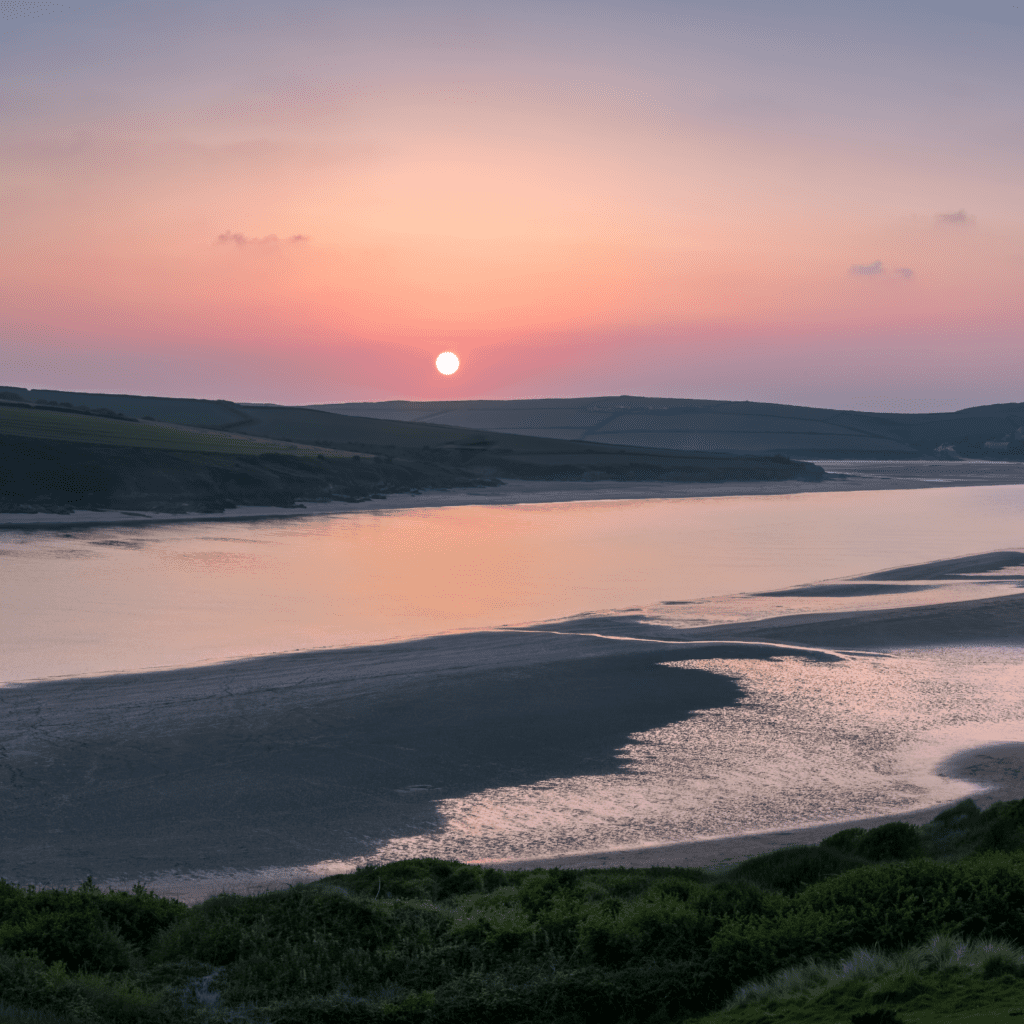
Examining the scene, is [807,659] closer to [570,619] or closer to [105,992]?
[570,619]

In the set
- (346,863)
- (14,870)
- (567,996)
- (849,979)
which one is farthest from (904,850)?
(14,870)

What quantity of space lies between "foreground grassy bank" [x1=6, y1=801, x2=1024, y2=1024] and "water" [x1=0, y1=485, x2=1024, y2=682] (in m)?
12.5

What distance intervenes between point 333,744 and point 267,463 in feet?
203

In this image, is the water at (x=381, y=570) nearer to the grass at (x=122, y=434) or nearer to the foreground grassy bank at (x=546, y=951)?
the foreground grassy bank at (x=546, y=951)

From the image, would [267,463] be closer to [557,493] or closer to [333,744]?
[557,493]

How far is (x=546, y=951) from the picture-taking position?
7.20 metres

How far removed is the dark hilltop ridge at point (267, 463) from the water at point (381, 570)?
8969mm

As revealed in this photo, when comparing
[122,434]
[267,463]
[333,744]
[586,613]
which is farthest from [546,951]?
[122,434]

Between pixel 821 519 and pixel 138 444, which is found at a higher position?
pixel 138 444

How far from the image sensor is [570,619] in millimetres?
24984

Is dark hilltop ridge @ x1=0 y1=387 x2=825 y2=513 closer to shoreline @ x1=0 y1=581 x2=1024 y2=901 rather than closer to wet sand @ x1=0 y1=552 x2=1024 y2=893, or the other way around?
wet sand @ x1=0 y1=552 x2=1024 y2=893

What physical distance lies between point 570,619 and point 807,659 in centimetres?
645

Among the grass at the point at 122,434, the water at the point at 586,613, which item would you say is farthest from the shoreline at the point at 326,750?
the grass at the point at 122,434

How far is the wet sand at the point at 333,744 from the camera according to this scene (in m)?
11.0
